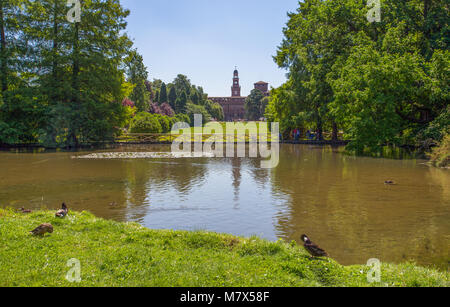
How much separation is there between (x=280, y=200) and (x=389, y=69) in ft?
54.5

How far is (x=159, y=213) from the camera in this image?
1038 centimetres

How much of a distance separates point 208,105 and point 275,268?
109877mm

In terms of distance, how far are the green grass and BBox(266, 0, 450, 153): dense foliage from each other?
67.5 feet

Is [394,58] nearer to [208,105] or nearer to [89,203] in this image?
[89,203]

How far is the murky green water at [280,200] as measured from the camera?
808cm

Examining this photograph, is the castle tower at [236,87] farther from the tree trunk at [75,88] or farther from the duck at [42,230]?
the duck at [42,230]

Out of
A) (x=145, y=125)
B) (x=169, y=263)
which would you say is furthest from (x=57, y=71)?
(x=169, y=263)

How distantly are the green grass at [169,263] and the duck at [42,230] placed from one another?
154 mm

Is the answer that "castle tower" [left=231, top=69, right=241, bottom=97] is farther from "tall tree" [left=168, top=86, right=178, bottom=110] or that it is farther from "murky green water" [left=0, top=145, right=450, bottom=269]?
"murky green water" [left=0, top=145, right=450, bottom=269]

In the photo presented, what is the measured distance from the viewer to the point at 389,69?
2394cm

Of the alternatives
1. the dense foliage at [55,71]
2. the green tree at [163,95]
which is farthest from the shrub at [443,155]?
the green tree at [163,95]

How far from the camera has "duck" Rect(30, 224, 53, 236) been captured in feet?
22.1

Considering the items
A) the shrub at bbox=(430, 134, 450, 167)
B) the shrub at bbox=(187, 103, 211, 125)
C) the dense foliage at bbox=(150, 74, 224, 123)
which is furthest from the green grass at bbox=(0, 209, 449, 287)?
the dense foliage at bbox=(150, 74, 224, 123)

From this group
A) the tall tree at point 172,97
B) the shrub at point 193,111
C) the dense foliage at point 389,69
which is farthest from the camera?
the tall tree at point 172,97
